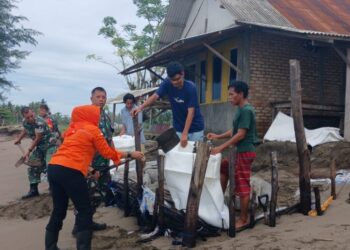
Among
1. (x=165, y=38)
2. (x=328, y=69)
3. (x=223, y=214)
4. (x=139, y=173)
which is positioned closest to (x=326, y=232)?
(x=223, y=214)

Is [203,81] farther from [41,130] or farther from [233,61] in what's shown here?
[41,130]

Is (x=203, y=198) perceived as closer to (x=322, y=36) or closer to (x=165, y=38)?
(x=322, y=36)

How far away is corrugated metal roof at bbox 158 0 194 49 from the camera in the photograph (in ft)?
44.8

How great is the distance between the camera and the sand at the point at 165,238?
12.9 feet

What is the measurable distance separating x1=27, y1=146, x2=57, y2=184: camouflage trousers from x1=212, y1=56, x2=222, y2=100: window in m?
5.36

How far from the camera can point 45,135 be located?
7.68m

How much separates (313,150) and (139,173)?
12.8ft

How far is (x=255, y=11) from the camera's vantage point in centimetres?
1037

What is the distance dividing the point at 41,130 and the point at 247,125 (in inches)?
174

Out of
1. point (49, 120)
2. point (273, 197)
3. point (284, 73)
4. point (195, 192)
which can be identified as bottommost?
point (273, 197)

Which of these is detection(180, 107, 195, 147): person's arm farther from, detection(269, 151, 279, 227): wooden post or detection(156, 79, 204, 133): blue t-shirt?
detection(269, 151, 279, 227): wooden post

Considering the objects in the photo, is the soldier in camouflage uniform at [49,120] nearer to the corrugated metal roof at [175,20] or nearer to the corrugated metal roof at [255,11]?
the corrugated metal roof at [255,11]

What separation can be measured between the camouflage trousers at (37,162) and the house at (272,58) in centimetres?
379

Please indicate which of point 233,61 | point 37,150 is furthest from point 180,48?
point 37,150
